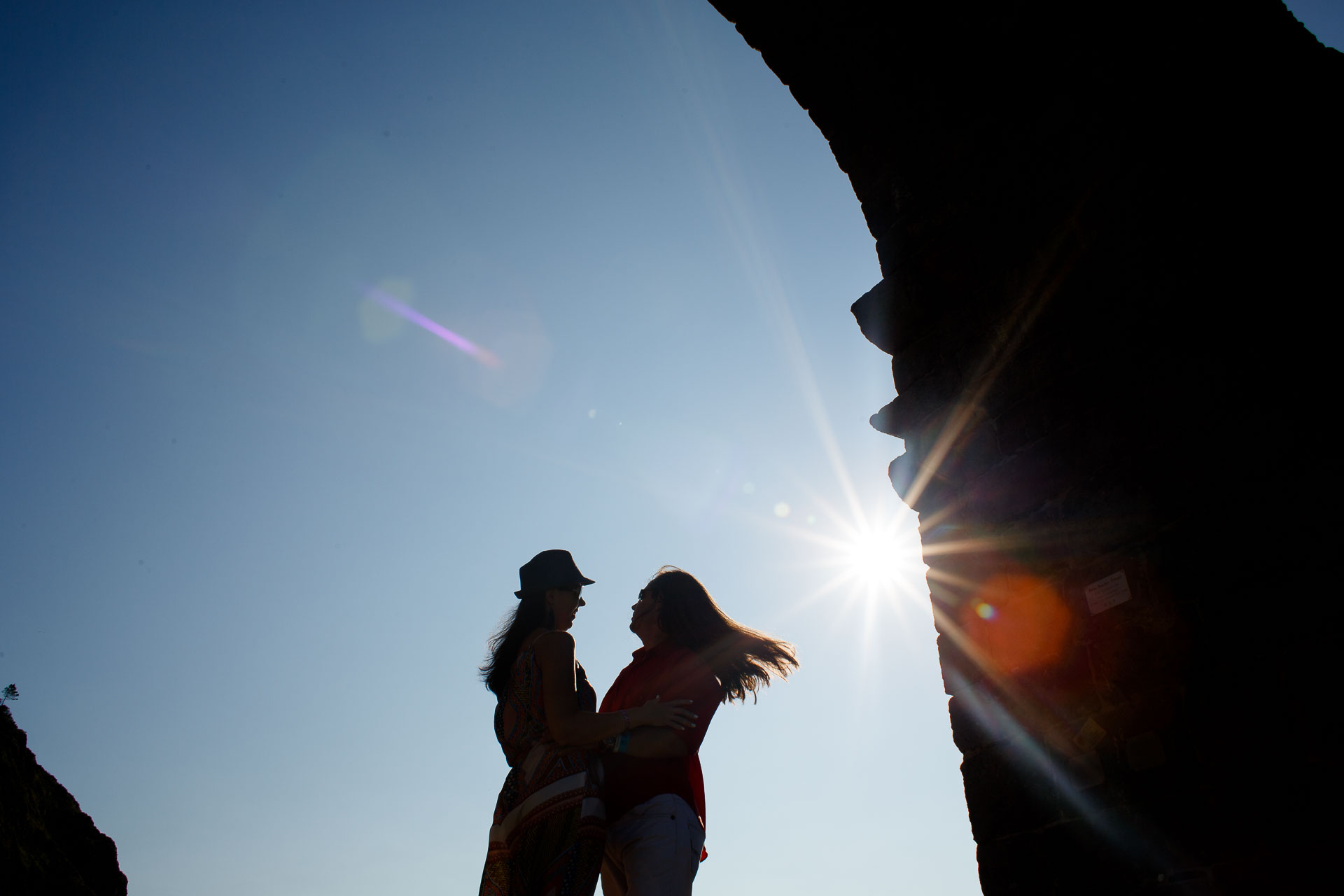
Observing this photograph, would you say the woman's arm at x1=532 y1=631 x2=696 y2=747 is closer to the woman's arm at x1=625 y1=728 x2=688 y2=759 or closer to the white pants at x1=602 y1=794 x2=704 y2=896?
the woman's arm at x1=625 y1=728 x2=688 y2=759

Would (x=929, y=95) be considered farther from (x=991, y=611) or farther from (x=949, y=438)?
(x=991, y=611)

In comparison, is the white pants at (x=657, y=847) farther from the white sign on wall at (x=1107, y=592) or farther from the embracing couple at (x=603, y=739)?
the white sign on wall at (x=1107, y=592)

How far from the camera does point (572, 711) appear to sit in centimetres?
245

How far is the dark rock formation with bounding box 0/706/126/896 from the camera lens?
7.45 meters

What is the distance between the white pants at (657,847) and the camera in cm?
234

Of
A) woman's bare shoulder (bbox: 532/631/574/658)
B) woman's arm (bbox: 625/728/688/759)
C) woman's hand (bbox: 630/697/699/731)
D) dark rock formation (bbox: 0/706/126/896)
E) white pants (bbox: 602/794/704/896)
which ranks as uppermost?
dark rock formation (bbox: 0/706/126/896)

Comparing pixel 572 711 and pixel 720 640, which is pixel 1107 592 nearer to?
pixel 720 640

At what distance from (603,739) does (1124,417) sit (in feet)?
6.15

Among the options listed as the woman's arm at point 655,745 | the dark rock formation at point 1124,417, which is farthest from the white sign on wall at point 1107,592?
the woman's arm at point 655,745

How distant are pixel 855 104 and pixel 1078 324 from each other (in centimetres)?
160

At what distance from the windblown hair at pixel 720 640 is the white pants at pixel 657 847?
18.2 inches

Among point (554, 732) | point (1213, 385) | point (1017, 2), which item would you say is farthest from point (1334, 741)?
point (1017, 2)

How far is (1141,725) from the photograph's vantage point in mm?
2262

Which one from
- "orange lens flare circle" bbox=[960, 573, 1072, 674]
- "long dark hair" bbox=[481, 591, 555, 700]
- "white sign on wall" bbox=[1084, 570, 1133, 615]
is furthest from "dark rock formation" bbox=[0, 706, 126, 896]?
"white sign on wall" bbox=[1084, 570, 1133, 615]
